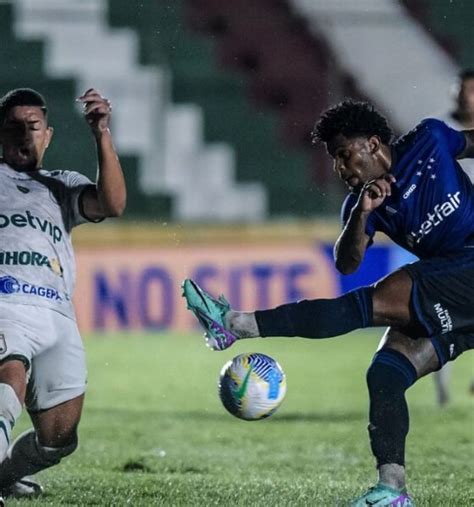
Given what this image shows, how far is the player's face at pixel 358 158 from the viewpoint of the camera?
4.62m

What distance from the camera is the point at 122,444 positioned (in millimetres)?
6422

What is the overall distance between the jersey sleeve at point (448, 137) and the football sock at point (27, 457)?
5.84 ft

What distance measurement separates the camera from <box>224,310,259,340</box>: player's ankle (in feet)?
14.9

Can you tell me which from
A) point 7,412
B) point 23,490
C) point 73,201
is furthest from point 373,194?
point 23,490

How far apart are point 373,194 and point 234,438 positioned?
2545mm

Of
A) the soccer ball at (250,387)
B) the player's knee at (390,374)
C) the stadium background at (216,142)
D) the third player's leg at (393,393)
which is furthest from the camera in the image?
the stadium background at (216,142)

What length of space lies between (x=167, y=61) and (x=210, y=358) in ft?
10.8

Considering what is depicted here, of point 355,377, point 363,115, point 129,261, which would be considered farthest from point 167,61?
point 363,115

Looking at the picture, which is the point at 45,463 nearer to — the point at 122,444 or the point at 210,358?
the point at 122,444

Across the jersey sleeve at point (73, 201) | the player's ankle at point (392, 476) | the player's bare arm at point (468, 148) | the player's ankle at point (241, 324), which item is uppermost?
the player's bare arm at point (468, 148)

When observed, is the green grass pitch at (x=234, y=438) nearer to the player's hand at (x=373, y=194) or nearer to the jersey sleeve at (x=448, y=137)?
the player's hand at (x=373, y=194)

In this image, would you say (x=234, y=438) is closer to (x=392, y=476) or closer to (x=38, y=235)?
(x=392, y=476)

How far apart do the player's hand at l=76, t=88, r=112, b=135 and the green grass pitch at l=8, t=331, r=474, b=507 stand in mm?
1367

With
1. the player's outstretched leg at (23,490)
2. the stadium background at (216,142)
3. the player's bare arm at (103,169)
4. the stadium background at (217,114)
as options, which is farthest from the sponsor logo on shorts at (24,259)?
the stadium background at (217,114)
